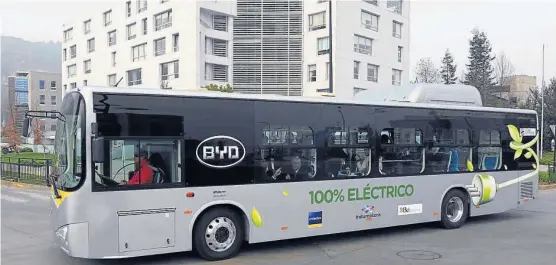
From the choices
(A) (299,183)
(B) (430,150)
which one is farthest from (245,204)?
(B) (430,150)

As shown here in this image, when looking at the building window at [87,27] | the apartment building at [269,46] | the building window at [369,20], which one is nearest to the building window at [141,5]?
the apartment building at [269,46]

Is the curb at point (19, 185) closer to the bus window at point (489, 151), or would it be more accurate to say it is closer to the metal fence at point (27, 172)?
the metal fence at point (27, 172)

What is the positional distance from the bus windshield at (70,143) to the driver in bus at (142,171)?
79 centimetres

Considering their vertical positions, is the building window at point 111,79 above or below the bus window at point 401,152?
above

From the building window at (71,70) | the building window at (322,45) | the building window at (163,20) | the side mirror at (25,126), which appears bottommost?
the side mirror at (25,126)

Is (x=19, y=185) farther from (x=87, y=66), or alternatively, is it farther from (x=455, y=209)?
(x=87, y=66)

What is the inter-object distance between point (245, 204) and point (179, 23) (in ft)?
144

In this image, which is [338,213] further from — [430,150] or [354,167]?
[430,150]

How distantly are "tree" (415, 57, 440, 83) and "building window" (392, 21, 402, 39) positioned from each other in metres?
20.6

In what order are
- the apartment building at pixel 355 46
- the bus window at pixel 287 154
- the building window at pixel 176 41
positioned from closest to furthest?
the bus window at pixel 287 154, the building window at pixel 176 41, the apartment building at pixel 355 46

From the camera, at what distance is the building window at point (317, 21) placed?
53094mm

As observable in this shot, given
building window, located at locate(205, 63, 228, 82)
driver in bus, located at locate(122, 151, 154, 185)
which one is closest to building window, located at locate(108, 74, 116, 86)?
building window, located at locate(205, 63, 228, 82)

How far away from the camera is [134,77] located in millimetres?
57562

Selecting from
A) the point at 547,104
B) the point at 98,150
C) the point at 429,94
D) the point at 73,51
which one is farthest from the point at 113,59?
the point at 98,150
